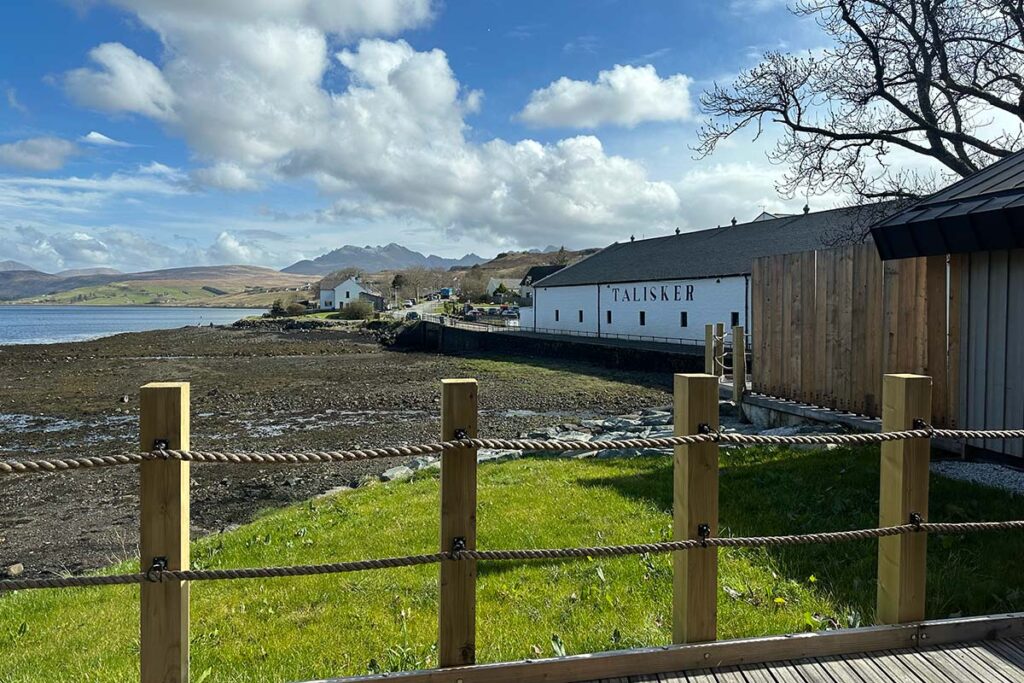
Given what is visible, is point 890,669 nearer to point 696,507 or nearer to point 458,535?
point 696,507

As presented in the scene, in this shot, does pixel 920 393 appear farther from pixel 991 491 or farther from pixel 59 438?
pixel 59 438

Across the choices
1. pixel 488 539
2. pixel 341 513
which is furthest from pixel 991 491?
pixel 341 513

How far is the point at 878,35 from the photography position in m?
18.1

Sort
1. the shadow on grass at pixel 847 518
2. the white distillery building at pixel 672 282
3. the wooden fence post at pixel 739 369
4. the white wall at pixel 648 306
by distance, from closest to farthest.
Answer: the shadow on grass at pixel 847 518 → the wooden fence post at pixel 739 369 → the white distillery building at pixel 672 282 → the white wall at pixel 648 306

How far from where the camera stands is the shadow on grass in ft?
14.0

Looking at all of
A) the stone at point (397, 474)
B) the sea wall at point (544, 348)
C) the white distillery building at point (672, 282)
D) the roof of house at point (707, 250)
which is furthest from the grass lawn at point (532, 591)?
the white distillery building at point (672, 282)

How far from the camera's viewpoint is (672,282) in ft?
135

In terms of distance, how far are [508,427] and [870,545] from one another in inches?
651

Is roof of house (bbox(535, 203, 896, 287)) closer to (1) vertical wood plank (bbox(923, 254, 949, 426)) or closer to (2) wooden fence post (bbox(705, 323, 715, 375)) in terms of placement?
(2) wooden fence post (bbox(705, 323, 715, 375))

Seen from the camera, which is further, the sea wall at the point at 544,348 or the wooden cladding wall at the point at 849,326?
the sea wall at the point at 544,348

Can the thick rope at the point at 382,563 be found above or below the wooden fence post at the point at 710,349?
below

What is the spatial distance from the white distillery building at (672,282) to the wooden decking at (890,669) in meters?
28.2

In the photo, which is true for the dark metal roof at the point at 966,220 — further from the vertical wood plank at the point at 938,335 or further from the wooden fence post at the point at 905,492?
the wooden fence post at the point at 905,492

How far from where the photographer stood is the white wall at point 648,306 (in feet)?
121
